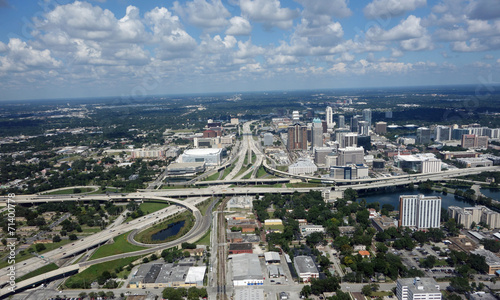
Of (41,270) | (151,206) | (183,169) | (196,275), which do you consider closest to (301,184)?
(183,169)

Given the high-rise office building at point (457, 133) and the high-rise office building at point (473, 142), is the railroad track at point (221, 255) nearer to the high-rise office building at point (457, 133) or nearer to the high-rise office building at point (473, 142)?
the high-rise office building at point (473, 142)

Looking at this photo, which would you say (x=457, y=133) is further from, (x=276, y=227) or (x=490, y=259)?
(x=276, y=227)

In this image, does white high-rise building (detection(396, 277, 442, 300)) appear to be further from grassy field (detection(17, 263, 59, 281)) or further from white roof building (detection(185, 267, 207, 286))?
grassy field (detection(17, 263, 59, 281))

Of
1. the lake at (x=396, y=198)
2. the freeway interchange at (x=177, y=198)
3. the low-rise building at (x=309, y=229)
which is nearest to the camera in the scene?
the freeway interchange at (x=177, y=198)

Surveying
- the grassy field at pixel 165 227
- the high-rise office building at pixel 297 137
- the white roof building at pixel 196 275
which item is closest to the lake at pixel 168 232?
the grassy field at pixel 165 227

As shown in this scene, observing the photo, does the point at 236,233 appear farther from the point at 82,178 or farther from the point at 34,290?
the point at 82,178

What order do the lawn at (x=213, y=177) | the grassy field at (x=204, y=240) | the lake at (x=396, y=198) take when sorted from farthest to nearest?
the lawn at (x=213, y=177) < the lake at (x=396, y=198) < the grassy field at (x=204, y=240)

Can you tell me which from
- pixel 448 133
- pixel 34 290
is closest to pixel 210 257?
pixel 34 290

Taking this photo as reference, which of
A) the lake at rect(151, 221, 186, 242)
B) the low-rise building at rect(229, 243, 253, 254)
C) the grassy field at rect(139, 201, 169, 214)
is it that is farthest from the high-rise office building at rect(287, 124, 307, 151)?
the low-rise building at rect(229, 243, 253, 254)
